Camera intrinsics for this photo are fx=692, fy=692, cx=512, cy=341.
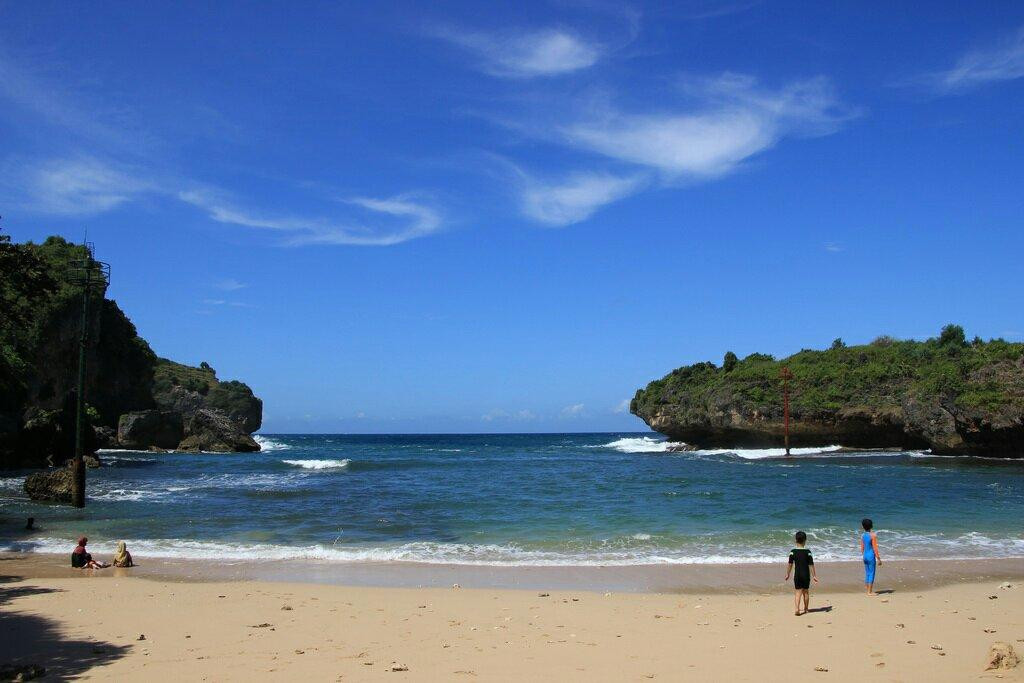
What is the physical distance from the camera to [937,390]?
50.5 m

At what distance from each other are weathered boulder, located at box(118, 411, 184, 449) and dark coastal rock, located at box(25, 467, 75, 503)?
45640 millimetres

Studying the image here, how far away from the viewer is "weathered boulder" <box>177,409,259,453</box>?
7075 centimetres

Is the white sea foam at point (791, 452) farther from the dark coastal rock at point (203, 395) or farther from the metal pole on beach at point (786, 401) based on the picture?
the dark coastal rock at point (203, 395)

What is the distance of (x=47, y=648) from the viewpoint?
8.88 m

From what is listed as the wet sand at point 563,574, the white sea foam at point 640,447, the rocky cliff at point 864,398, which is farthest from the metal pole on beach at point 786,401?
the wet sand at point 563,574

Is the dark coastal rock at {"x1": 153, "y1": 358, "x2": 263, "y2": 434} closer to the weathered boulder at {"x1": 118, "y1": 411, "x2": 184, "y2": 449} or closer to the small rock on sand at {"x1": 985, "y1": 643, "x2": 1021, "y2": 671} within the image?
the weathered boulder at {"x1": 118, "y1": 411, "x2": 184, "y2": 449}

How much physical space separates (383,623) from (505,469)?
36082 millimetres

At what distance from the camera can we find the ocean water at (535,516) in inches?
659

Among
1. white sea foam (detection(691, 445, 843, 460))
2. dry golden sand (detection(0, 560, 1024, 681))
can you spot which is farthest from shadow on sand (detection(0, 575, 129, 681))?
white sea foam (detection(691, 445, 843, 460))

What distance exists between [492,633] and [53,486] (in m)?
22.2

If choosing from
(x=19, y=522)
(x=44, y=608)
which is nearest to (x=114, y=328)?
(x=19, y=522)

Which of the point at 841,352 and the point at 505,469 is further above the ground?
the point at 841,352

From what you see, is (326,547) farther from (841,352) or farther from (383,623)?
(841,352)

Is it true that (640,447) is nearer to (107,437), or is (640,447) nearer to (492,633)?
(107,437)
